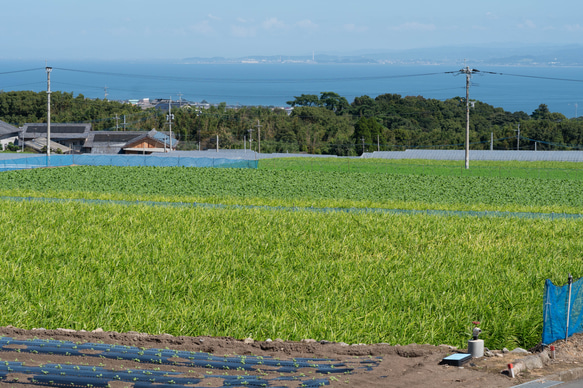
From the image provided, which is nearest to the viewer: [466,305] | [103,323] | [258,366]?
[258,366]

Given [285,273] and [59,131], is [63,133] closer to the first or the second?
[59,131]

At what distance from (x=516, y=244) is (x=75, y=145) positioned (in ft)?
259

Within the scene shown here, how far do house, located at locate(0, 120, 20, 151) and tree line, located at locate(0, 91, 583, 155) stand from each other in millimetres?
9576

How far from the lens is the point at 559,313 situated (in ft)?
30.1

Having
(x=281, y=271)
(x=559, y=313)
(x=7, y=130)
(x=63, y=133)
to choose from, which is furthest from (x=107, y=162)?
(x=559, y=313)

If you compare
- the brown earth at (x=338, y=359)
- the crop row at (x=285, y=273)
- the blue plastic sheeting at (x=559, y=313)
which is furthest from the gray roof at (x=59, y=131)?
the blue plastic sheeting at (x=559, y=313)

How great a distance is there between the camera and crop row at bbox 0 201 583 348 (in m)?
10.0

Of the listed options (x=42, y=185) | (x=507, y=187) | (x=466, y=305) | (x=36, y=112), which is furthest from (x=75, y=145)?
(x=466, y=305)

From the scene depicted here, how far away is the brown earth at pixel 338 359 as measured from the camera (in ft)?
24.5

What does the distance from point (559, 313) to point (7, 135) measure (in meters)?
89.3

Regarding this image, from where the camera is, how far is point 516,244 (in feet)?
55.9

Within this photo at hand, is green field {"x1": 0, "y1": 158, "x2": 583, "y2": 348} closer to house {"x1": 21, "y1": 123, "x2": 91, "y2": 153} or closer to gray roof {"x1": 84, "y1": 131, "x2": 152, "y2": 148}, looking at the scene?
gray roof {"x1": 84, "y1": 131, "x2": 152, "y2": 148}

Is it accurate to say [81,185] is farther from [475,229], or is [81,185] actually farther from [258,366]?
[258,366]

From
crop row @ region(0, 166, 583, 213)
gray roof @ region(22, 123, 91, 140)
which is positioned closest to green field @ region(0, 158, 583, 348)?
crop row @ region(0, 166, 583, 213)
